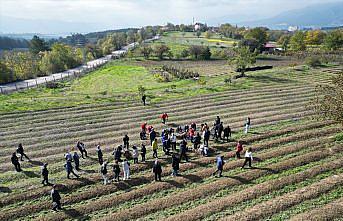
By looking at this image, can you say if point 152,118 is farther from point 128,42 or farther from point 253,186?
point 128,42

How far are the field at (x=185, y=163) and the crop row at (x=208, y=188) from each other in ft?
0.22

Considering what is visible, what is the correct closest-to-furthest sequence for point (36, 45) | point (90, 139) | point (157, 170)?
point (157, 170), point (90, 139), point (36, 45)

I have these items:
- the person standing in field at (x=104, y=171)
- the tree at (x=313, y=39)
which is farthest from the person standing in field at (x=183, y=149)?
the tree at (x=313, y=39)

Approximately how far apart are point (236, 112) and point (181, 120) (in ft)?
22.3

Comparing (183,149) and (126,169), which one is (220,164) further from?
(126,169)

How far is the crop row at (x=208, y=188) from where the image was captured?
19.3 metres

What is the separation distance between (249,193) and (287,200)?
223 cm

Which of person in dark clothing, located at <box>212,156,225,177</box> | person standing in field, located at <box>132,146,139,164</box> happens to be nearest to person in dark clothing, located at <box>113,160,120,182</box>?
person standing in field, located at <box>132,146,139,164</box>

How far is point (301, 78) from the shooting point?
5731 cm

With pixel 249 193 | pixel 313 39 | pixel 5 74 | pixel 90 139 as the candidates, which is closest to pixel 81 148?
pixel 90 139

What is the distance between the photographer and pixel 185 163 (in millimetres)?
25172

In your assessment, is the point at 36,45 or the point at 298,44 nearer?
the point at 298,44

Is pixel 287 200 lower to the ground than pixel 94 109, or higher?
lower

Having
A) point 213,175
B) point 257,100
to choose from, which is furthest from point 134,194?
point 257,100
